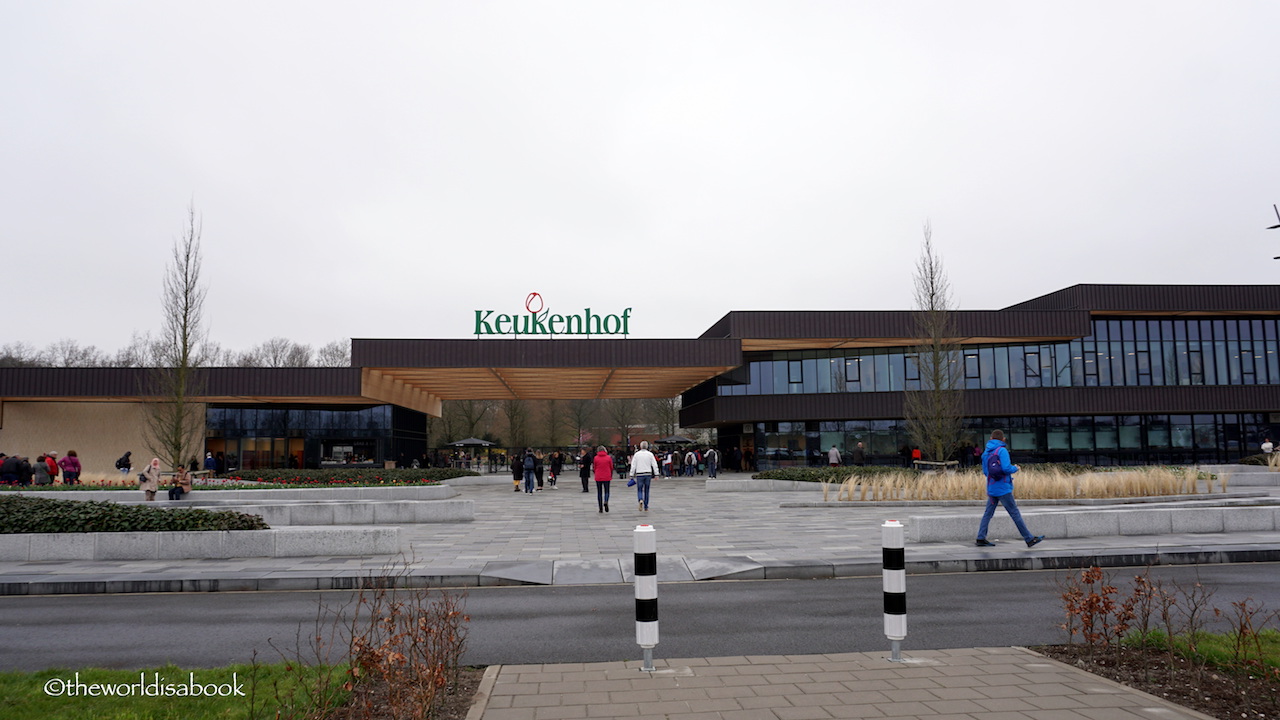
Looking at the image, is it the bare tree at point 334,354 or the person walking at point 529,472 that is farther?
the bare tree at point 334,354

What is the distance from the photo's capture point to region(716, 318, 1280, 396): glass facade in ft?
144

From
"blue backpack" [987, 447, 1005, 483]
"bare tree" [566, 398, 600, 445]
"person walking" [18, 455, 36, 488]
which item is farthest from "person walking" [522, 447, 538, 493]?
"bare tree" [566, 398, 600, 445]

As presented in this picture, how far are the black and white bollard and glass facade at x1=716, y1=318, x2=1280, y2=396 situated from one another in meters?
38.0

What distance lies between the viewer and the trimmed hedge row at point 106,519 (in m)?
13.2

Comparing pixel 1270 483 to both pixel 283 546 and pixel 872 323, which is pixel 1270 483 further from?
pixel 283 546

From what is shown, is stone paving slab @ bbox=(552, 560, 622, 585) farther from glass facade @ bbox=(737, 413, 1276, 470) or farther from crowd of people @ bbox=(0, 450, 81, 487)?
glass facade @ bbox=(737, 413, 1276, 470)

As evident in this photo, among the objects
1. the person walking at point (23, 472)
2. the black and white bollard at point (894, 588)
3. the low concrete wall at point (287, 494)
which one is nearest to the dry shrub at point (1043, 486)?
the low concrete wall at point (287, 494)

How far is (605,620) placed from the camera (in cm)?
818

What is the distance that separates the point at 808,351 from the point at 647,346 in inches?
455

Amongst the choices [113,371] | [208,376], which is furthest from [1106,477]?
[113,371]

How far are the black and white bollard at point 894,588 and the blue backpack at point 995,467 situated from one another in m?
6.88

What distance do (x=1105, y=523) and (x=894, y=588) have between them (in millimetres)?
10739

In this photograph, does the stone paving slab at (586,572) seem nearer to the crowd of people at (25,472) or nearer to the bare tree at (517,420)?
the crowd of people at (25,472)

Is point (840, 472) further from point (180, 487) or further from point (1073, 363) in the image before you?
point (1073, 363)
